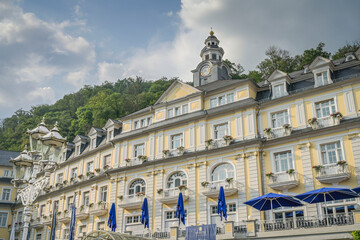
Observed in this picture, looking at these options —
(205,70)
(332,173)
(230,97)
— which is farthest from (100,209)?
(332,173)

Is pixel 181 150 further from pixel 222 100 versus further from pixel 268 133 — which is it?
pixel 268 133

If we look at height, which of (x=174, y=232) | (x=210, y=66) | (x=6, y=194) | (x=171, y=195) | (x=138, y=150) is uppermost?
(x=210, y=66)

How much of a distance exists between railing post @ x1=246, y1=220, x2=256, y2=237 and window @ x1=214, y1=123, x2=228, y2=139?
28.6 ft

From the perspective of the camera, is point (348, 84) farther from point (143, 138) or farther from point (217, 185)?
point (143, 138)

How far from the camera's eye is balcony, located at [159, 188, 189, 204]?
29684 millimetres

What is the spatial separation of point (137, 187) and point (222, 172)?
8.81 metres

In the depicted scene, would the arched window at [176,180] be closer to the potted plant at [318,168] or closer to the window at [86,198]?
the potted plant at [318,168]

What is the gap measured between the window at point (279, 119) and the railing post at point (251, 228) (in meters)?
8.50

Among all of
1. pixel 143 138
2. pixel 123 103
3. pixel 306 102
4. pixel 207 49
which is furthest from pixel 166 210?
pixel 123 103

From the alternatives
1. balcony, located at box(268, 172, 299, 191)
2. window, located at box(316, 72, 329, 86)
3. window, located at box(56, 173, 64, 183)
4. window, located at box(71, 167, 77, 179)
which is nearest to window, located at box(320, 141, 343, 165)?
balcony, located at box(268, 172, 299, 191)

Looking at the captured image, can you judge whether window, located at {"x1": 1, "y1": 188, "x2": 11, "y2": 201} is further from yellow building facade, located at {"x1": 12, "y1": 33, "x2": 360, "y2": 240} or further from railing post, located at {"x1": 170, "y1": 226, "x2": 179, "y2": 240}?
railing post, located at {"x1": 170, "y1": 226, "x2": 179, "y2": 240}

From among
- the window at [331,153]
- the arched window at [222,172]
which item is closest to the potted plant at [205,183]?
the arched window at [222,172]

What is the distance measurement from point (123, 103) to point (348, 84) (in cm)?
3903

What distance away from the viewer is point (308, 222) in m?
22.7
